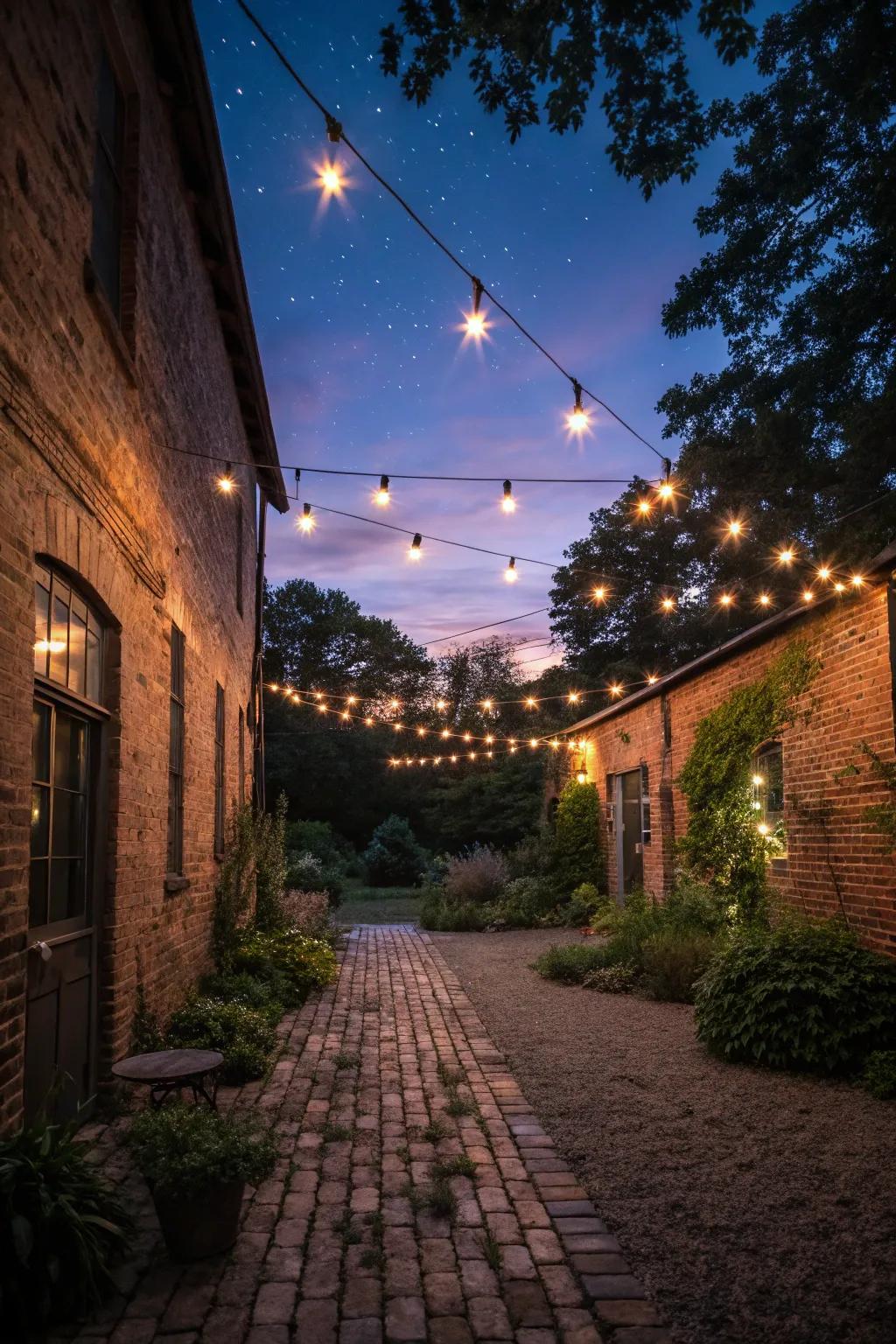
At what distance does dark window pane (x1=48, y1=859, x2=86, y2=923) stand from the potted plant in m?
1.49

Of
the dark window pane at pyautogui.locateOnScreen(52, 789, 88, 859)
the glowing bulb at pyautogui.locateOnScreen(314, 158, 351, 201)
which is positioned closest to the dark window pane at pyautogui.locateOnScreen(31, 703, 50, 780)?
the dark window pane at pyautogui.locateOnScreen(52, 789, 88, 859)

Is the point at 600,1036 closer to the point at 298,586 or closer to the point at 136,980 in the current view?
the point at 136,980

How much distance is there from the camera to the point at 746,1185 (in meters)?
4.37

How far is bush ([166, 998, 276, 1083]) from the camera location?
20.3 ft

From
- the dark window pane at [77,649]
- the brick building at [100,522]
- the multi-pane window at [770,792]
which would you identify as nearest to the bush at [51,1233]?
the brick building at [100,522]

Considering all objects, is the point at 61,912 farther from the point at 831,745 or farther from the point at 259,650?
the point at 259,650

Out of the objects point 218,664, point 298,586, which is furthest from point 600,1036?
point 298,586

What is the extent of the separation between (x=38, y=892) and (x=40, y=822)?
34 cm

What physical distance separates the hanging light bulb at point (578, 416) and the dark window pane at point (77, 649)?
4398 millimetres

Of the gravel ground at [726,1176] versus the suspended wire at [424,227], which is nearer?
the gravel ground at [726,1176]

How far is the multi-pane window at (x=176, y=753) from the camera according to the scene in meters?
7.61

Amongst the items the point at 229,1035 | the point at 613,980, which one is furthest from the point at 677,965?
the point at 229,1035

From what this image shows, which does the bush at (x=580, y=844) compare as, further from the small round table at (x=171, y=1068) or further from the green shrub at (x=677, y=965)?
the small round table at (x=171, y=1068)

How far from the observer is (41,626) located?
4504 millimetres
